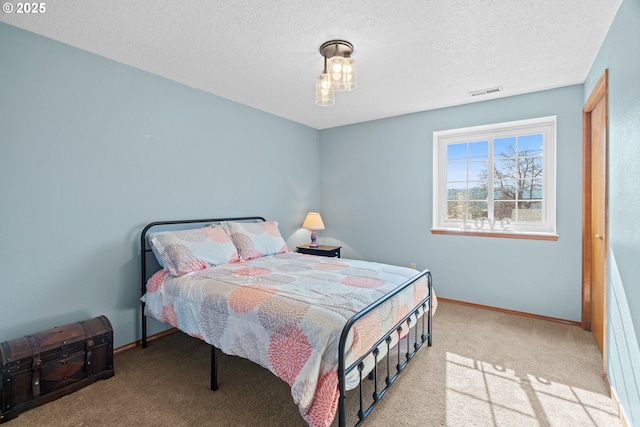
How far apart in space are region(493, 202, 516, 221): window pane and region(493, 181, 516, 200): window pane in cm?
7

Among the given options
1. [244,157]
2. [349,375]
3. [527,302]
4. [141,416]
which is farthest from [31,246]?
[527,302]

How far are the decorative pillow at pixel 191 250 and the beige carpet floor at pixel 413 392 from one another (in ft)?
2.52

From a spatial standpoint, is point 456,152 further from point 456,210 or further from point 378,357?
point 378,357

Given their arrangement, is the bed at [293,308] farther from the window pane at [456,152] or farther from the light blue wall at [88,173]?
the window pane at [456,152]

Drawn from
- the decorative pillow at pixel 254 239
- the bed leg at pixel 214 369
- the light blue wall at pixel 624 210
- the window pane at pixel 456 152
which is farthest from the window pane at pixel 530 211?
the bed leg at pixel 214 369

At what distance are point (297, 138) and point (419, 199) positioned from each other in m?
1.94

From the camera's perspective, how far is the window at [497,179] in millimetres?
3414

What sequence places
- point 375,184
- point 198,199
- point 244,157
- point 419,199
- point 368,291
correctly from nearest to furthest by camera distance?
point 368,291 < point 198,199 < point 244,157 < point 419,199 < point 375,184

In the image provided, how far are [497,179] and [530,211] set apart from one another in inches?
19.8

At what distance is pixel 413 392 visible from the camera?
2090 millimetres

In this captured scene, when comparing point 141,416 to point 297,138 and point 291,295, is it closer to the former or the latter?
point 291,295

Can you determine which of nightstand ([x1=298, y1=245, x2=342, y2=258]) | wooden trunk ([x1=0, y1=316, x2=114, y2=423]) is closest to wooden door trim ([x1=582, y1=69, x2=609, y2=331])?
nightstand ([x1=298, y1=245, x2=342, y2=258])

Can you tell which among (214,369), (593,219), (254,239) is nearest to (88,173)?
(254,239)

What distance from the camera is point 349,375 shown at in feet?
5.24
